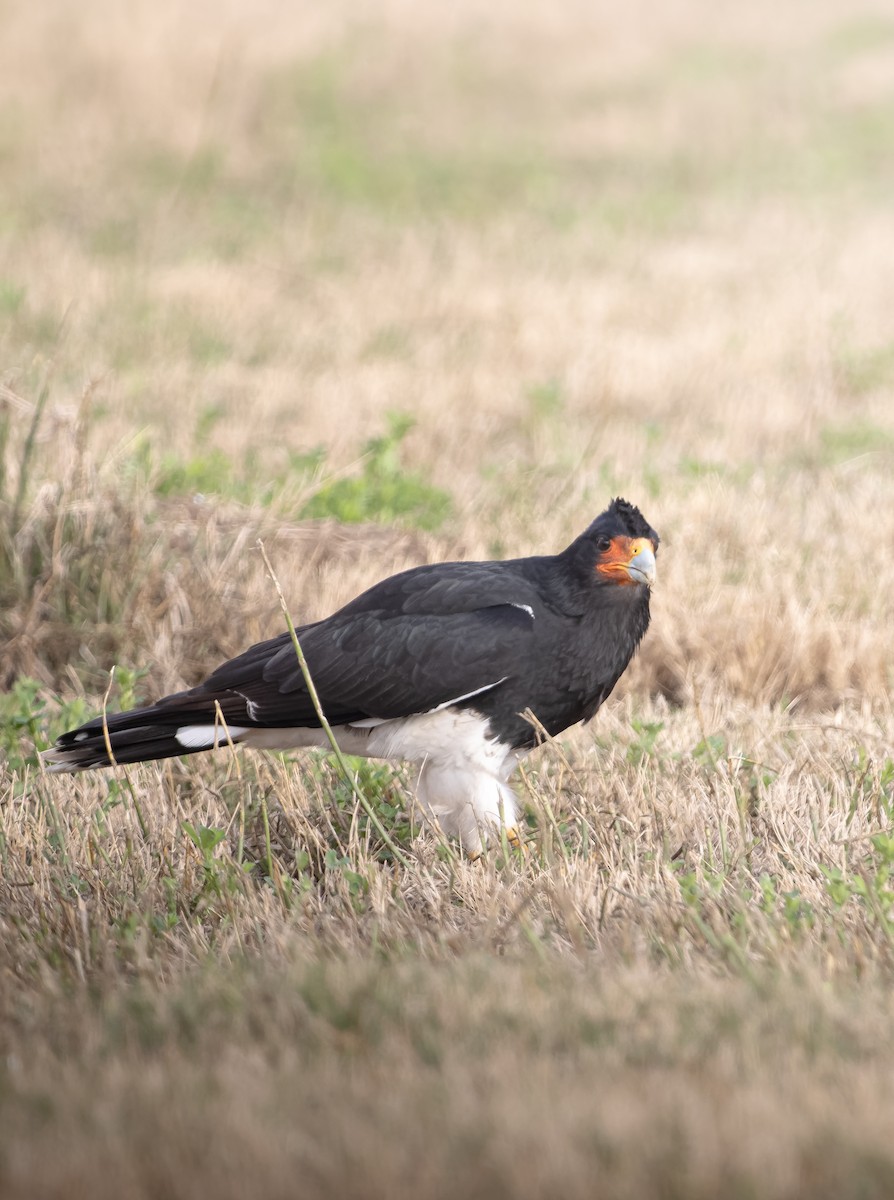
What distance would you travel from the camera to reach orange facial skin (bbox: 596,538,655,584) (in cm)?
412

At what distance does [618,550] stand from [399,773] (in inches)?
44.8

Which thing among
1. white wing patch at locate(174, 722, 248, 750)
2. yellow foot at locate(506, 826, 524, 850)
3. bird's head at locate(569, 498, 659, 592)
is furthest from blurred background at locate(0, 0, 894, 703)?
white wing patch at locate(174, 722, 248, 750)

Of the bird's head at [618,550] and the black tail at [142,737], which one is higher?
the bird's head at [618,550]

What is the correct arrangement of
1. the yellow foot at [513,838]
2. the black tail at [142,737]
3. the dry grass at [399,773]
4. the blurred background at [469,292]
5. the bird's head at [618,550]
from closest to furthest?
the dry grass at [399,773] → the yellow foot at [513,838] → the bird's head at [618,550] → the black tail at [142,737] → the blurred background at [469,292]

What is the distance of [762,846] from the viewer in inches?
163

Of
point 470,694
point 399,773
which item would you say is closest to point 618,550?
point 470,694

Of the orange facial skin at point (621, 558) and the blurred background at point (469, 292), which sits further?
the blurred background at point (469, 292)

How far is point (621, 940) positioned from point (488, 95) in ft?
74.0

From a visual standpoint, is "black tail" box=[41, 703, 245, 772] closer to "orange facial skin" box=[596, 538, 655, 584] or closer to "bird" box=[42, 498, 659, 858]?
"bird" box=[42, 498, 659, 858]

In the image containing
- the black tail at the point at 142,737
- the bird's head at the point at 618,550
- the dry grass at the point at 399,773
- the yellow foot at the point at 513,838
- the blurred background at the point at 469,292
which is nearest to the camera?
the dry grass at the point at 399,773

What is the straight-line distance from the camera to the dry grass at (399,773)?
231cm

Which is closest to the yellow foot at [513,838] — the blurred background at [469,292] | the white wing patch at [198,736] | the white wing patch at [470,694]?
the white wing patch at [470,694]

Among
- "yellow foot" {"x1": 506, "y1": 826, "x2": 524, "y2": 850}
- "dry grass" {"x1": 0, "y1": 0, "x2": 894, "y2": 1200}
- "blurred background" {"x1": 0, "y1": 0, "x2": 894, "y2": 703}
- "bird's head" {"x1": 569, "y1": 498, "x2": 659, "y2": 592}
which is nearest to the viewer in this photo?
"dry grass" {"x1": 0, "y1": 0, "x2": 894, "y2": 1200}

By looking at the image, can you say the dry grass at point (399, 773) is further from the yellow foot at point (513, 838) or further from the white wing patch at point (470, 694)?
the white wing patch at point (470, 694)
